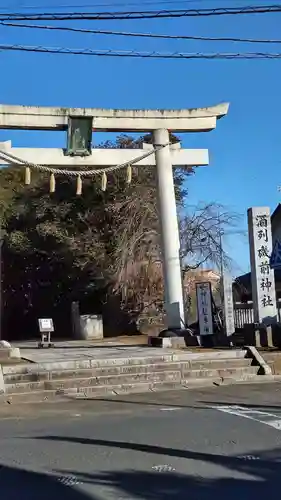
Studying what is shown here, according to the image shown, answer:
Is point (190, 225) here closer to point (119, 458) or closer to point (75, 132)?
point (75, 132)

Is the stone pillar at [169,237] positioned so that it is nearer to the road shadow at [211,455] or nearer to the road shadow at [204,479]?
the road shadow at [211,455]

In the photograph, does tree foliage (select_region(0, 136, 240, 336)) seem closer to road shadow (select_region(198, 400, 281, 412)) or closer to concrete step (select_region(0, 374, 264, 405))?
concrete step (select_region(0, 374, 264, 405))

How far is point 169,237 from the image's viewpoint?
67.2ft

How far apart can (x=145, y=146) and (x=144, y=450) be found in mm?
15265

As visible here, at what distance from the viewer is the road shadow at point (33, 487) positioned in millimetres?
5673

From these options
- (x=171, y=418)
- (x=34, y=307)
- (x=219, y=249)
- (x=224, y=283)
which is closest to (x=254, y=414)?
(x=171, y=418)

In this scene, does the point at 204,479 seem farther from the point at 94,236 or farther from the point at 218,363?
the point at 94,236

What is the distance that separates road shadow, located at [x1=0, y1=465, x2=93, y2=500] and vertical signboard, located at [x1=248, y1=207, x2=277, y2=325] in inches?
547

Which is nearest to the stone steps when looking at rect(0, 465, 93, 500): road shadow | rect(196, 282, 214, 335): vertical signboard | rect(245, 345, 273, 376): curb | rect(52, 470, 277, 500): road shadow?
rect(245, 345, 273, 376): curb

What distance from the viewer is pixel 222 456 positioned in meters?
7.05

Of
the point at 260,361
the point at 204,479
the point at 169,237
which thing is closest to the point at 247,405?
the point at 260,361

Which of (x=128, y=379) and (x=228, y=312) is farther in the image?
(x=228, y=312)

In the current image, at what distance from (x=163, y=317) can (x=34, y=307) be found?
8.80 m

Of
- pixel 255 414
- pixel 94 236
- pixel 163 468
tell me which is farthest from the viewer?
pixel 94 236
